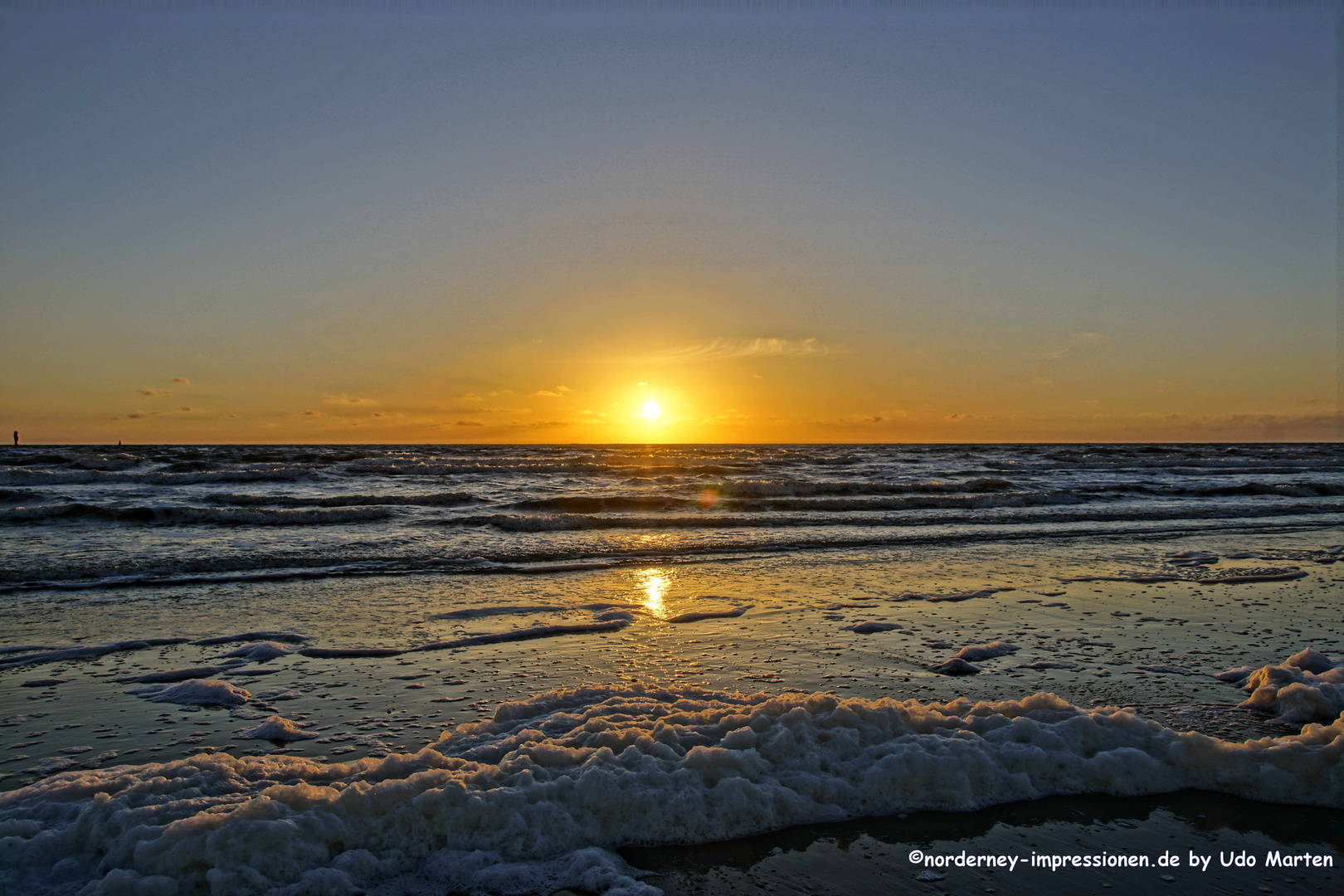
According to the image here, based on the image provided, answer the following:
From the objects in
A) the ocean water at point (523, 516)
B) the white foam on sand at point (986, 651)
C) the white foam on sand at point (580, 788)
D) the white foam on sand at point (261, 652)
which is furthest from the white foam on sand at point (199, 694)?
the white foam on sand at point (986, 651)

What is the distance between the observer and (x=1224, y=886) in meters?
3.14

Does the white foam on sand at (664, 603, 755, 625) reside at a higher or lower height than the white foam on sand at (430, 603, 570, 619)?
lower

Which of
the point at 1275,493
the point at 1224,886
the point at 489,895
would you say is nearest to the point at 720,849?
the point at 489,895

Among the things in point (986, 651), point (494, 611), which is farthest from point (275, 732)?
point (986, 651)

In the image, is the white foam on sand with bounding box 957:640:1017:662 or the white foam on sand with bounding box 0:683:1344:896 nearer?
the white foam on sand with bounding box 0:683:1344:896

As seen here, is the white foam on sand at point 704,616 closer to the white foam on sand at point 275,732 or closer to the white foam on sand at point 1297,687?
the white foam on sand at point 275,732

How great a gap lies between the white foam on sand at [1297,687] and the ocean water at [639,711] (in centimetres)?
2

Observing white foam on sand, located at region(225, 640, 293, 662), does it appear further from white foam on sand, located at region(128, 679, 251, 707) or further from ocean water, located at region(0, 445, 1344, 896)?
white foam on sand, located at region(128, 679, 251, 707)

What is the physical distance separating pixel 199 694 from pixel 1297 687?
8171 millimetres

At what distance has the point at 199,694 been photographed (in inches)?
219

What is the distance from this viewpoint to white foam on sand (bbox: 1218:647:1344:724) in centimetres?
481

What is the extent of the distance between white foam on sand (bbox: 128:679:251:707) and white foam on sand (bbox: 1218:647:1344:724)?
7524mm

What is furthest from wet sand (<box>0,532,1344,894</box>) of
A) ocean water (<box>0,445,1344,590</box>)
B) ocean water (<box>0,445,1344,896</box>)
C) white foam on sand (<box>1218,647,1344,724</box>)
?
ocean water (<box>0,445,1344,590</box>)

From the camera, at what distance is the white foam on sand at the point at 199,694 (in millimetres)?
5438
